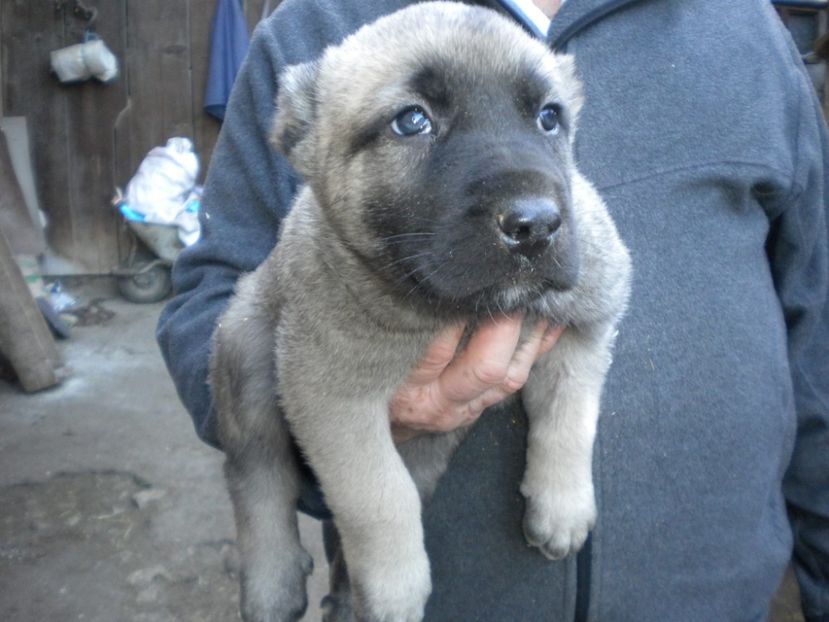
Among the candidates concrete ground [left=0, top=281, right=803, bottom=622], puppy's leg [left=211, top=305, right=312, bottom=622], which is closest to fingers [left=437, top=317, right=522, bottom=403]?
puppy's leg [left=211, top=305, right=312, bottom=622]

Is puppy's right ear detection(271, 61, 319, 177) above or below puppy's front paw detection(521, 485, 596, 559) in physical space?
above

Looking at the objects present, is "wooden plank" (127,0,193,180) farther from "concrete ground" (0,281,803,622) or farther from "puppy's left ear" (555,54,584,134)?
"puppy's left ear" (555,54,584,134)

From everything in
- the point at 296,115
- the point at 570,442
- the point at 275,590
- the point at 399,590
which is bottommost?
the point at 275,590

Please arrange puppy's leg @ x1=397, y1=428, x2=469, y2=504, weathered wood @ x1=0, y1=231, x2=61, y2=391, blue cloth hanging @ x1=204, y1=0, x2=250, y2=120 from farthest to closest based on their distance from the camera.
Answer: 1. blue cloth hanging @ x1=204, y1=0, x2=250, y2=120
2. weathered wood @ x1=0, y1=231, x2=61, y2=391
3. puppy's leg @ x1=397, y1=428, x2=469, y2=504

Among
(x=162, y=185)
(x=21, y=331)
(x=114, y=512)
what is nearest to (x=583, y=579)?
(x=114, y=512)

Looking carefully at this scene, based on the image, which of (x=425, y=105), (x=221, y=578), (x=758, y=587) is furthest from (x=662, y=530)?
(x=221, y=578)

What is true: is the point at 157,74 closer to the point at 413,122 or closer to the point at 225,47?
the point at 225,47
